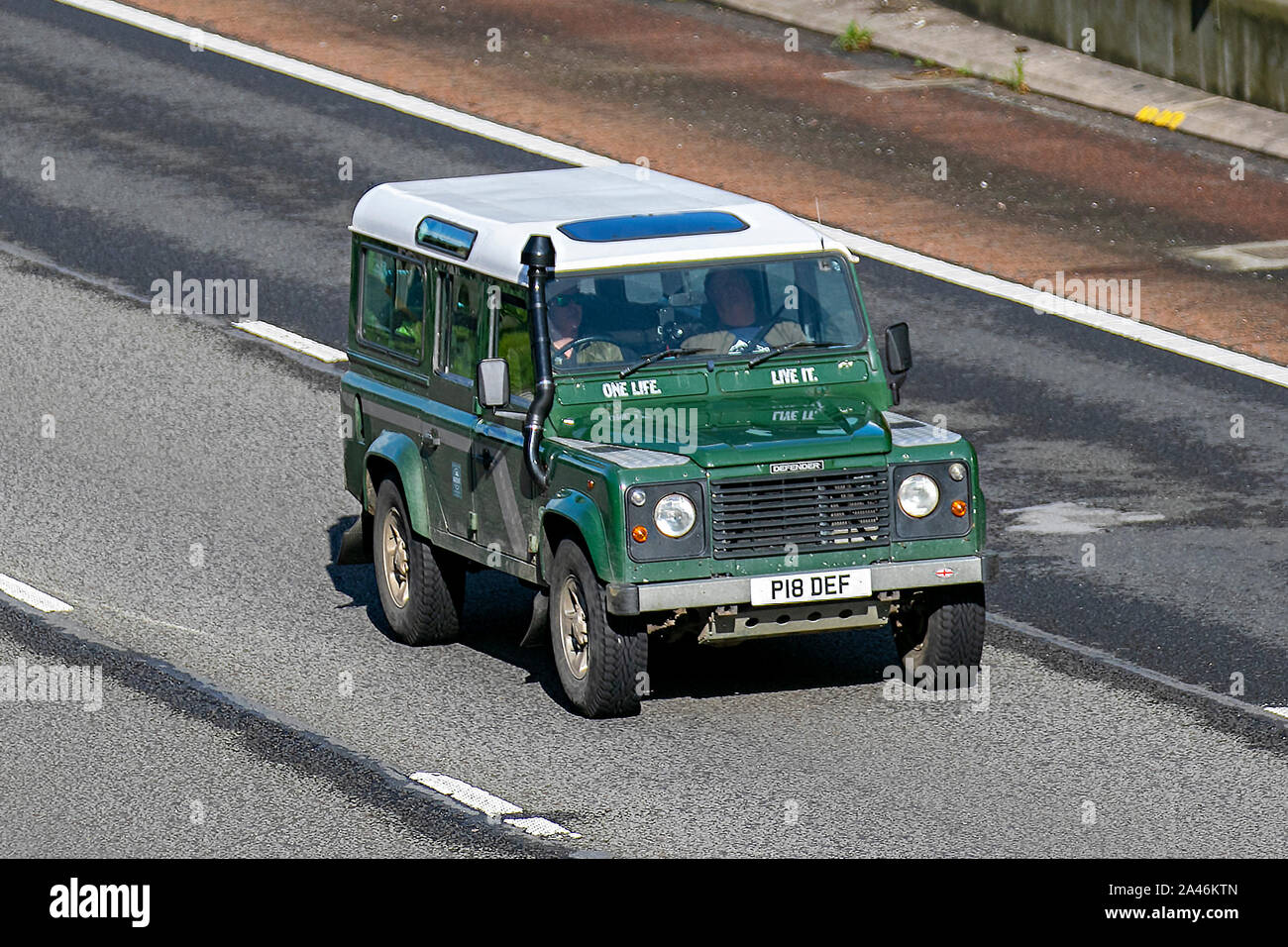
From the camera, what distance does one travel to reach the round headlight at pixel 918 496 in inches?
481

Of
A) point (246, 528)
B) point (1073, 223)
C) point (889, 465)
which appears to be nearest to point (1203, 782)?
point (889, 465)

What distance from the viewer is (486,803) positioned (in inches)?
442

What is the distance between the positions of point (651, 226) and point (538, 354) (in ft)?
3.20

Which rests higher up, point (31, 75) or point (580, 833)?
point (31, 75)

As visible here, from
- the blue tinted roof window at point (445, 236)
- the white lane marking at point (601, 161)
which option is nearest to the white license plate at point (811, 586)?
the blue tinted roof window at point (445, 236)

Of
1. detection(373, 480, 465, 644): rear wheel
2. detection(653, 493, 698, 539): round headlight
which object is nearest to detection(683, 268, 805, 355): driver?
detection(653, 493, 698, 539): round headlight

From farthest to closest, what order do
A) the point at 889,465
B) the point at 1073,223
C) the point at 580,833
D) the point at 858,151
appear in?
the point at 858,151 < the point at 1073,223 < the point at 889,465 < the point at 580,833

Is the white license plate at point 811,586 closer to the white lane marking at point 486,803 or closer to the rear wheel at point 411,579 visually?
the white lane marking at point 486,803

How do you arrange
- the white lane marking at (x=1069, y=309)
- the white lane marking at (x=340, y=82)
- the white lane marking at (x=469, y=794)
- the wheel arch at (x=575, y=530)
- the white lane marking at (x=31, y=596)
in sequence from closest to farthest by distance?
the white lane marking at (x=469, y=794) < the wheel arch at (x=575, y=530) < the white lane marking at (x=31, y=596) < the white lane marking at (x=1069, y=309) < the white lane marking at (x=340, y=82)

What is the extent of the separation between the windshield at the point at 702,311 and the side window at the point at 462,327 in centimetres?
58

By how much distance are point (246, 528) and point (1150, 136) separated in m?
12.5

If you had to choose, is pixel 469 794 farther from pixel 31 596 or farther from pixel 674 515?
pixel 31 596

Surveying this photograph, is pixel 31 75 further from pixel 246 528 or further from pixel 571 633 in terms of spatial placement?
pixel 571 633

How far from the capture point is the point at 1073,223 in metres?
22.8
